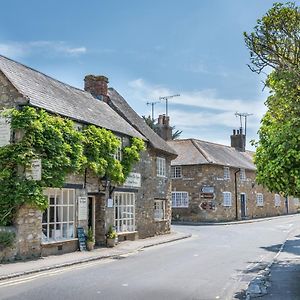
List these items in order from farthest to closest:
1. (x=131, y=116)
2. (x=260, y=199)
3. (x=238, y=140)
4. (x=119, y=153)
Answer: (x=238, y=140) → (x=260, y=199) → (x=131, y=116) → (x=119, y=153)

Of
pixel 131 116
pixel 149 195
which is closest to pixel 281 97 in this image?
pixel 149 195

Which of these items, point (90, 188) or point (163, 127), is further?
point (163, 127)

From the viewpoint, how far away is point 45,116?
15891 mm

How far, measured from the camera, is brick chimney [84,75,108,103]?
84.2 ft

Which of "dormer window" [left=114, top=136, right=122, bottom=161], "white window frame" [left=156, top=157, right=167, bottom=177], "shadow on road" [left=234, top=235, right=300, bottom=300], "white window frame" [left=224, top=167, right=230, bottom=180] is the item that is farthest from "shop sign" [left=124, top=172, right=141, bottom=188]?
"white window frame" [left=224, top=167, right=230, bottom=180]

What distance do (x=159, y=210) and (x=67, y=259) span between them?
1222 centimetres

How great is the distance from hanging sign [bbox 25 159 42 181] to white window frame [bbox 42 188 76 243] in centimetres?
113

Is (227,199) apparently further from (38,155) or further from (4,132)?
(4,132)

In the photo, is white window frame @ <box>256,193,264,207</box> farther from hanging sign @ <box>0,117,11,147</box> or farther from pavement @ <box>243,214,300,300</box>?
hanging sign @ <box>0,117,11,147</box>

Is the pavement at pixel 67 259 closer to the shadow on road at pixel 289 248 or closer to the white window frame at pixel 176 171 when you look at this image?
the shadow on road at pixel 289 248

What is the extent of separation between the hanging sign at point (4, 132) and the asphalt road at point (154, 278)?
5116 mm

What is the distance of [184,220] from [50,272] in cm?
2754

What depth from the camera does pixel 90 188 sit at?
18.7 meters

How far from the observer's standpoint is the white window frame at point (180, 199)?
3956 cm
